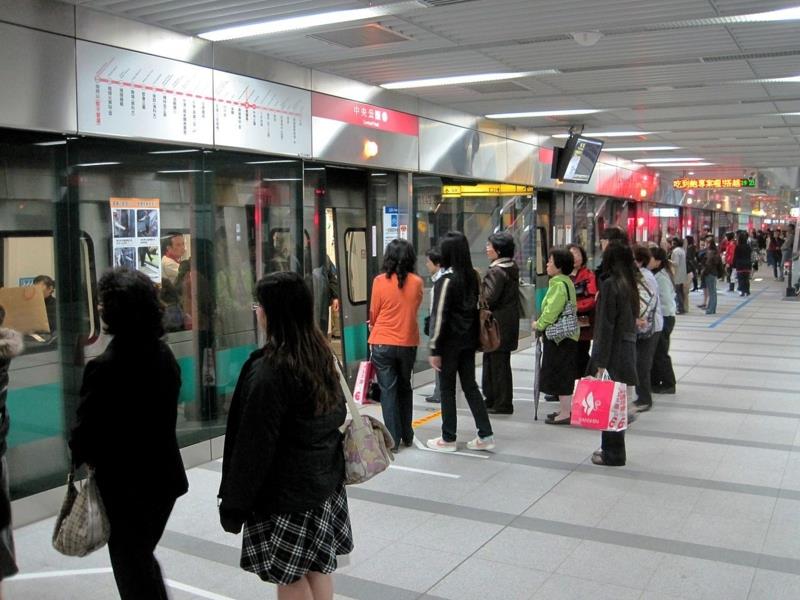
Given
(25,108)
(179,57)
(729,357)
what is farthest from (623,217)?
(25,108)

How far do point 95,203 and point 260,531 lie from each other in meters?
3.17

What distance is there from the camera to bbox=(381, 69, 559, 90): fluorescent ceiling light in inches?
296

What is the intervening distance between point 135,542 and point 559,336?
15.9 feet

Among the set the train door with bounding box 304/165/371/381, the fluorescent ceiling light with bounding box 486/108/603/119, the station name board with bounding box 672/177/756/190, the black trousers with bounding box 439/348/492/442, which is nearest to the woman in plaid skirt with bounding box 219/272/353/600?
the black trousers with bounding box 439/348/492/442

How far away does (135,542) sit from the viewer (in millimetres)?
2918

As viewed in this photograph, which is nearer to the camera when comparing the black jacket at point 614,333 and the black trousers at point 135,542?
the black trousers at point 135,542

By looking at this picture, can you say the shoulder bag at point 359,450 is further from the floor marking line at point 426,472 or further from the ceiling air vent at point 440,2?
the ceiling air vent at point 440,2

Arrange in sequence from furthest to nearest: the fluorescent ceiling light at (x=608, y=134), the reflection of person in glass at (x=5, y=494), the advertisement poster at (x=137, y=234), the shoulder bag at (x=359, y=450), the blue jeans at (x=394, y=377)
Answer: the fluorescent ceiling light at (x=608, y=134) → the blue jeans at (x=394, y=377) → the advertisement poster at (x=137, y=234) → the reflection of person in glass at (x=5, y=494) → the shoulder bag at (x=359, y=450)

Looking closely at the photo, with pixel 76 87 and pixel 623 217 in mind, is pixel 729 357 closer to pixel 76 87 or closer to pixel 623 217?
pixel 623 217

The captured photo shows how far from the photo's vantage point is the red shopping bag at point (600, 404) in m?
5.59

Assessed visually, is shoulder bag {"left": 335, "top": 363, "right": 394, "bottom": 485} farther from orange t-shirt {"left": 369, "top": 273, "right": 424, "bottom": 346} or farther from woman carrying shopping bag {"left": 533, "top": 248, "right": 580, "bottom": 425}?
woman carrying shopping bag {"left": 533, "top": 248, "right": 580, "bottom": 425}

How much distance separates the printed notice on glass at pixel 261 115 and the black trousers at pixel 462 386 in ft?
7.35

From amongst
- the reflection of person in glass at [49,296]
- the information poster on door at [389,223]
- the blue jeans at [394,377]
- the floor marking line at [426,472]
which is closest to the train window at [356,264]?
the information poster on door at [389,223]

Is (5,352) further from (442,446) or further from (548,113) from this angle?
(548,113)
